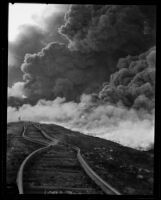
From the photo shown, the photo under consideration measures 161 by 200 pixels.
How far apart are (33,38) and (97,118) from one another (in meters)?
2.27

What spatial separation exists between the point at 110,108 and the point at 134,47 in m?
1.43

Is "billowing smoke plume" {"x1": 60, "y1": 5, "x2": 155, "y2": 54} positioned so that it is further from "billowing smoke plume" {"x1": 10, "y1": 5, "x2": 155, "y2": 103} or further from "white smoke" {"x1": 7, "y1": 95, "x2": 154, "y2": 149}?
"white smoke" {"x1": 7, "y1": 95, "x2": 154, "y2": 149}

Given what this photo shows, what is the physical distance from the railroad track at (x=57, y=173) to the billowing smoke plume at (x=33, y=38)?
1328 millimetres

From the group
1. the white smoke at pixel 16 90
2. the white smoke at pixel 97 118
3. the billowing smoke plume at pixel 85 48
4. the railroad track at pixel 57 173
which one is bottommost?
the railroad track at pixel 57 173

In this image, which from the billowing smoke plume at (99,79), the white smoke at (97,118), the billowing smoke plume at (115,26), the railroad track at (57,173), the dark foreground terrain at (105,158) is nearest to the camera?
the railroad track at (57,173)

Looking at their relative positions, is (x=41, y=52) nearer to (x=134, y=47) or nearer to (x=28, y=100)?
(x=28, y=100)

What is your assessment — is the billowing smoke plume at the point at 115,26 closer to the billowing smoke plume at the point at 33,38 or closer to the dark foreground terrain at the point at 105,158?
the billowing smoke plume at the point at 33,38

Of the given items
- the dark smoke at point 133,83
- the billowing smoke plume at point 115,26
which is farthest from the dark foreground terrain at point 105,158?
the billowing smoke plume at point 115,26

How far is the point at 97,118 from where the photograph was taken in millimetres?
5871

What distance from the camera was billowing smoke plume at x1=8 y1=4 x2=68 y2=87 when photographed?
5827mm

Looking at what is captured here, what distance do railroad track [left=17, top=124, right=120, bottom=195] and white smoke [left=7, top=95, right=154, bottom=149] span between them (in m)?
0.39

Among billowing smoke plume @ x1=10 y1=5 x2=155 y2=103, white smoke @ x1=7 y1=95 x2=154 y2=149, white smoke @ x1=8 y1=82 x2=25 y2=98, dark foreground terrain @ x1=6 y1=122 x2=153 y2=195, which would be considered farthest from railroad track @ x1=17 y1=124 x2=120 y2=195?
billowing smoke plume @ x1=10 y1=5 x2=155 y2=103

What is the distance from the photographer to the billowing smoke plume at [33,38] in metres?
5.83
